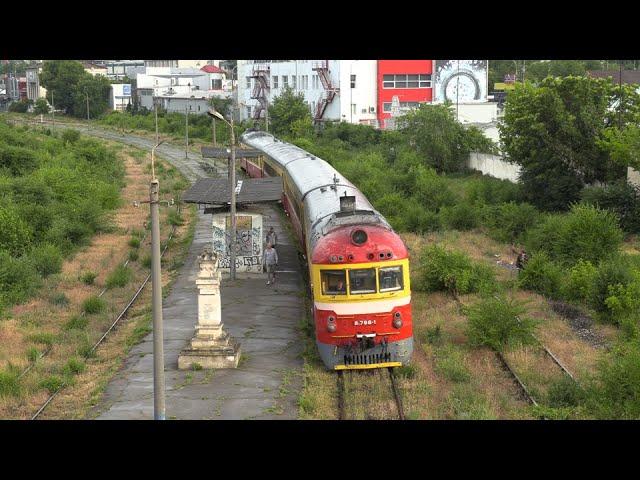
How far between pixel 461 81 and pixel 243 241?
46.4 m

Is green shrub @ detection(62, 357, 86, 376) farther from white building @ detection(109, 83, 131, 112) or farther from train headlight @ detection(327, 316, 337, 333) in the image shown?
white building @ detection(109, 83, 131, 112)

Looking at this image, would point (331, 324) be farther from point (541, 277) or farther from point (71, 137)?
point (71, 137)

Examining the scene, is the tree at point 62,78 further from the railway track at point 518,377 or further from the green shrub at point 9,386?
the railway track at point 518,377

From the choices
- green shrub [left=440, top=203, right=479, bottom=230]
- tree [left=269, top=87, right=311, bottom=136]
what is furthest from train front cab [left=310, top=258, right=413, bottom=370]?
tree [left=269, top=87, right=311, bottom=136]

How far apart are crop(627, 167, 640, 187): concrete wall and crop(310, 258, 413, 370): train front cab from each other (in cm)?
2033

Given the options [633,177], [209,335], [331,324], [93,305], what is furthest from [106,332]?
[633,177]

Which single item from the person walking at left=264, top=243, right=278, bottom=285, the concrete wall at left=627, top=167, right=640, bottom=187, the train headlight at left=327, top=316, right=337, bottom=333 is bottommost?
the train headlight at left=327, top=316, right=337, bottom=333

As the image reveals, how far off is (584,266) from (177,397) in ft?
42.9

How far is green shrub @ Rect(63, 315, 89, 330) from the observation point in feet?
68.7

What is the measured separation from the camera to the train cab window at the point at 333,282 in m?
16.7

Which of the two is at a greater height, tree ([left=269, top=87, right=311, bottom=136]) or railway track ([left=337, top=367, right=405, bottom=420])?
tree ([left=269, top=87, right=311, bottom=136])

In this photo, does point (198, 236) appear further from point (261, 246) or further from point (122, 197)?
point (122, 197)

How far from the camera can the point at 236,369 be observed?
1759 centimetres

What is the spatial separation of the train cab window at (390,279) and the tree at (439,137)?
35532mm
